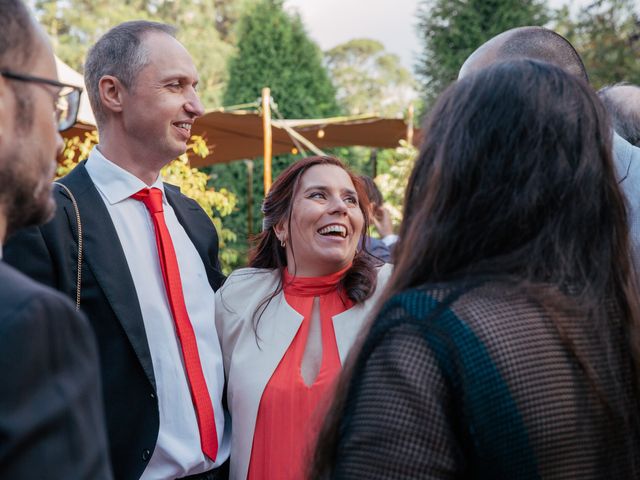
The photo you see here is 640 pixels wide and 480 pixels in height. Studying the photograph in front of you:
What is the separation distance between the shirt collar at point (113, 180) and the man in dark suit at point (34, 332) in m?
1.42

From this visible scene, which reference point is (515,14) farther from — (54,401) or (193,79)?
(54,401)

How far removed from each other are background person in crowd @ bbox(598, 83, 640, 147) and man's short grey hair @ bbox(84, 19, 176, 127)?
6.48 feet

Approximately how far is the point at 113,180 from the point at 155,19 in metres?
32.9

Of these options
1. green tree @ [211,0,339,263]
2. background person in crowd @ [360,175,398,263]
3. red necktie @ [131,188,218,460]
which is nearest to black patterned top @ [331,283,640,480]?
red necktie @ [131,188,218,460]

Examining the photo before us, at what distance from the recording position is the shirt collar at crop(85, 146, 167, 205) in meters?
2.75

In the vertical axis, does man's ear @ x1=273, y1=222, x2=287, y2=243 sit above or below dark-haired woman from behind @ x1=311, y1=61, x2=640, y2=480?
below

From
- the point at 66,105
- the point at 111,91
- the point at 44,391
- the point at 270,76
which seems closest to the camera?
the point at 44,391

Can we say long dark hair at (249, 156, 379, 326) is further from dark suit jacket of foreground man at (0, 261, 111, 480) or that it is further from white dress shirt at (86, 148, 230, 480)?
dark suit jacket of foreground man at (0, 261, 111, 480)

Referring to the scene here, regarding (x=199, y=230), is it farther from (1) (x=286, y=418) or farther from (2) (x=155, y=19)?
(2) (x=155, y=19)

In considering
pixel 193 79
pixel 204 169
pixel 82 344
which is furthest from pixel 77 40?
pixel 82 344

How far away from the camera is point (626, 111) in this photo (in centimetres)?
354

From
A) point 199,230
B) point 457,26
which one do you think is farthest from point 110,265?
point 457,26

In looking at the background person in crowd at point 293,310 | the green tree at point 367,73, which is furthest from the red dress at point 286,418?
the green tree at point 367,73

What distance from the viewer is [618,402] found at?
1.34m
